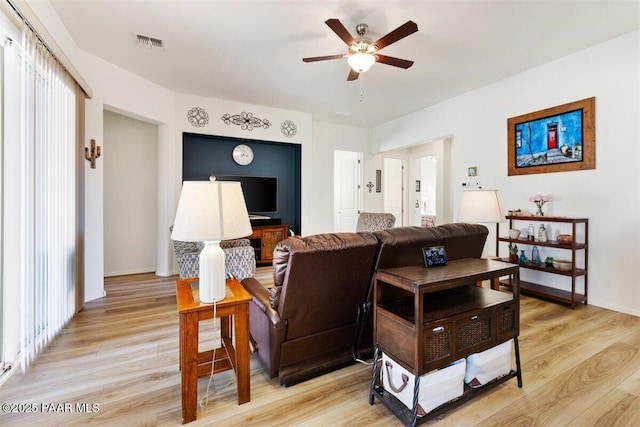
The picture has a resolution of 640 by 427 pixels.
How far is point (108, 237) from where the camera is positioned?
14.2ft

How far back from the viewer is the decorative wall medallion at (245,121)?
16.1ft

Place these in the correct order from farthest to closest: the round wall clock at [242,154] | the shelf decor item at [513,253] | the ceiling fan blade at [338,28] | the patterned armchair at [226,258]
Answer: the round wall clock at [242,154] → the shelf decor item at [513,253] → the patterned armchair at [226,258] → the ceiling fan blade at [338,28]

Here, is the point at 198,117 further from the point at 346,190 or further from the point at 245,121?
the point at 346,190

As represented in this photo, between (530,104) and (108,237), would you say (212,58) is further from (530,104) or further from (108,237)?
(530,104)

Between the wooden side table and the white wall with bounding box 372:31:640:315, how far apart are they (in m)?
3.77

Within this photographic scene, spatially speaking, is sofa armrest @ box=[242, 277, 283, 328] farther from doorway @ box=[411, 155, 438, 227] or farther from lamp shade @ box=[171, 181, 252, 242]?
doorway @ box=[411, 155, 438, 227]

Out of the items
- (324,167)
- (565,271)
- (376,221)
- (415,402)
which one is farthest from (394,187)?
(415,402)

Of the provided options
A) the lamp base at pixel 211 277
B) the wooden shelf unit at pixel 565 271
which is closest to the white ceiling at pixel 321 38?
the wooden shelf unit at pixel 565 271

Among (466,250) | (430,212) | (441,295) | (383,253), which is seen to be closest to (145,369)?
(383,253)

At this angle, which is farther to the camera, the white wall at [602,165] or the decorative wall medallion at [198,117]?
the decorative wall medallion at [198,117]

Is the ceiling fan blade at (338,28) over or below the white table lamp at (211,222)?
over

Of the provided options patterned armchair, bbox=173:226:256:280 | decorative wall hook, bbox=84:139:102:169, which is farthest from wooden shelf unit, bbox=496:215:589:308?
decorative wall hook, bbox=84:139:102:169

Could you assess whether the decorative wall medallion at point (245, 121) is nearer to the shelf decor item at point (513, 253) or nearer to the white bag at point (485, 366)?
the shelf decor item at point (513, 253)

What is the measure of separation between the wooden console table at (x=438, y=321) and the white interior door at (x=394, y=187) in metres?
5.43
